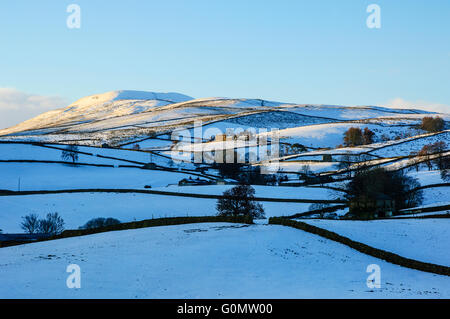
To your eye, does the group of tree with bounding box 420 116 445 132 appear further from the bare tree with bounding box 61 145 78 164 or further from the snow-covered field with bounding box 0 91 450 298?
the snow-covered field with bounding box 0 91 450 298

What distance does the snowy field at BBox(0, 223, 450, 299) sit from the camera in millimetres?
21984

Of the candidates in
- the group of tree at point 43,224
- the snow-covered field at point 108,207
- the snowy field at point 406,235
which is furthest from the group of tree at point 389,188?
the group of tree at point 43,224

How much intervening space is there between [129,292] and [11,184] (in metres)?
70.5

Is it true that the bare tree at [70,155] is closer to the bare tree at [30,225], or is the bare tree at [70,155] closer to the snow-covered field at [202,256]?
the snow-covered field at [202,256]

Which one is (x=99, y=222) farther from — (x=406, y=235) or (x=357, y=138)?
(x=357, y=138)

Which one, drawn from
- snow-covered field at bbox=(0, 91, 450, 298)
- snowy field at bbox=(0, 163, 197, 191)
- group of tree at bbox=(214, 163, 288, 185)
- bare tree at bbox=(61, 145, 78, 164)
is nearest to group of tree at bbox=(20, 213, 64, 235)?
snow-covered field at bbox=(0, 91, 450, 298)

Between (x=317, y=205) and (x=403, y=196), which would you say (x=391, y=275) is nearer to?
(x=317, y=205)

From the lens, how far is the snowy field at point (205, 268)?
2198 cm

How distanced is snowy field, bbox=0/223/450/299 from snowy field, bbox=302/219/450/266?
4.39 metres

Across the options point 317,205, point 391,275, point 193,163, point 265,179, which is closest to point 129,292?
point 391,275

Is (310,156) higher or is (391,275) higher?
(310,156)

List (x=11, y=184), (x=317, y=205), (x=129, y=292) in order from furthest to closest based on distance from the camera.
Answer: (x=11, y=184) < (x=317, y=205) < (x=129, y=292)
